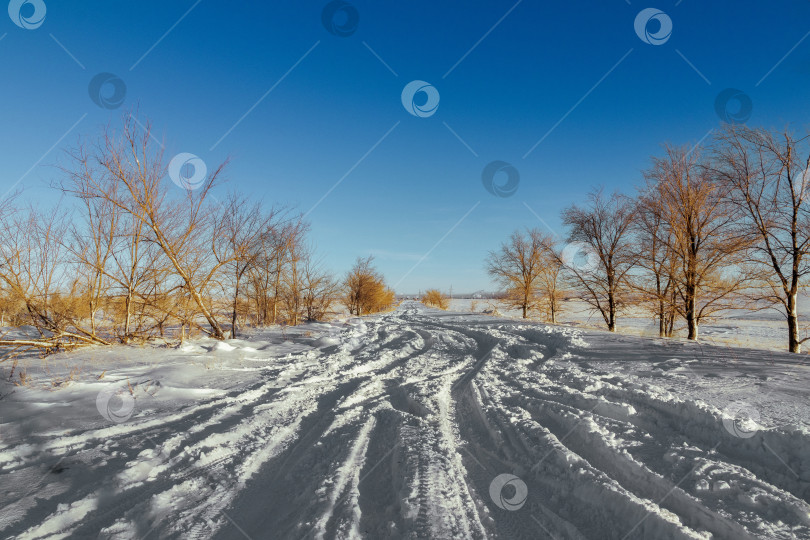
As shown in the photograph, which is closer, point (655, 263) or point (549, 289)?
point (655, 263)

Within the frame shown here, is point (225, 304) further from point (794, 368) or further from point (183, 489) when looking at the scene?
point (794, 368)

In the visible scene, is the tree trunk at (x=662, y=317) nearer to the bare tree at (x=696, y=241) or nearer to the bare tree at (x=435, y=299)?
the bare tree at (x=696, y=241)

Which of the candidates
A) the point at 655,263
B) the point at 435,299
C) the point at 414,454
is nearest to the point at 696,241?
the point at 655,263

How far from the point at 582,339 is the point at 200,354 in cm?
852

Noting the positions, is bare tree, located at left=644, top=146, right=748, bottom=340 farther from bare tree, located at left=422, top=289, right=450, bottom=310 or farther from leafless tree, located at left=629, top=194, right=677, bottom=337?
bare tree, located at left=422, top=289, right=450, bottom=310

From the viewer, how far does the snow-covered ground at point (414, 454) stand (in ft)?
6.61

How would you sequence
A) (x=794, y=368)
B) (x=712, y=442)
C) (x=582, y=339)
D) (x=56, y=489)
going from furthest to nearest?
(x=582, y=339), (x=794, y=368), (x=712, y=442), (x=56, y=489)

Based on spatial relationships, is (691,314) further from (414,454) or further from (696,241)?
(414,454)

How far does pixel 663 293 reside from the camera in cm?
1162

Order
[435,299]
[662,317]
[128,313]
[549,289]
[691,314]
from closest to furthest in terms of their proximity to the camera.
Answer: [128,313] → [691,314] → [662,317] → [549,289] → [435,299]

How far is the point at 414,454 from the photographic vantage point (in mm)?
2885

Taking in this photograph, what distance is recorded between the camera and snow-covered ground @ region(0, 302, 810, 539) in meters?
2.01

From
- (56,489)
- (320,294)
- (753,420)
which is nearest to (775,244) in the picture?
(753,420)

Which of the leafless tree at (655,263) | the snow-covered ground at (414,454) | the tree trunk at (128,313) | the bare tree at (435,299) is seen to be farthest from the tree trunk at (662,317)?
the bare tree at (435,299)
